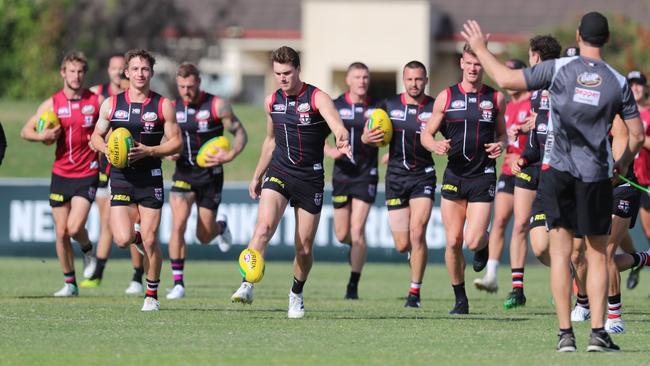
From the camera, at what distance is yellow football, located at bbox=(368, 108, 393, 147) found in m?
14.3

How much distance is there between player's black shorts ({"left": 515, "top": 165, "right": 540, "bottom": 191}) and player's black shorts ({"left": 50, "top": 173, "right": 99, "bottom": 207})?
4804mm

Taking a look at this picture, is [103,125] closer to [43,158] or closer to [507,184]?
[507,184]

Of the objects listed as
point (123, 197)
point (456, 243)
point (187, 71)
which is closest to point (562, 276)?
point (456, 243)

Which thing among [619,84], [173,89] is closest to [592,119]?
[619,84]

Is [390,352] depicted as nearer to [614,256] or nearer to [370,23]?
[614,256]

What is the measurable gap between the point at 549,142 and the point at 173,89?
96.2 ft

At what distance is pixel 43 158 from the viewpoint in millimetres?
31281

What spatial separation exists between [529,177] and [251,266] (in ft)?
12.2

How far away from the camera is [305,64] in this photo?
1713 inches

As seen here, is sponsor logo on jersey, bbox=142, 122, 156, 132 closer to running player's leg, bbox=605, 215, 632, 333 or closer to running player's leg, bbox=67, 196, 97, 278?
running player's leg, bbox=67, 196, 97, 278

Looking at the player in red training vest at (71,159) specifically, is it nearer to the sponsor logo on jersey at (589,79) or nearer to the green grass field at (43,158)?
the sponsor logo on jersey at (589,79)

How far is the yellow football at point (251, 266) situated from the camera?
11.6 meters

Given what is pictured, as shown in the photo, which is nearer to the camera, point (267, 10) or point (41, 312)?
point (41, 312)

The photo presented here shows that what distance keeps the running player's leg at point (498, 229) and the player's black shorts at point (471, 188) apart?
1953 millimetres
